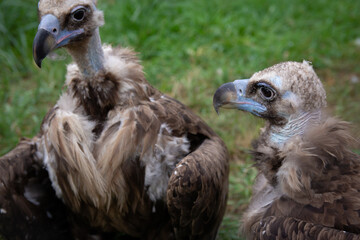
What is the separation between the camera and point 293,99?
2.85 m

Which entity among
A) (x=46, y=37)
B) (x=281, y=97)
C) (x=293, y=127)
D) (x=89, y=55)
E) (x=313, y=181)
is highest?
(x=46, y=37)

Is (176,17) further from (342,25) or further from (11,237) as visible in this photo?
(11,237)

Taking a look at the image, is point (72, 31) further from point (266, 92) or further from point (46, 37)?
point (266, 92)

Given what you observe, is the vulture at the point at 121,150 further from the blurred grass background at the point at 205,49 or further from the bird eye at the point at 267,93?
the blurred grass background at the point at 205,49

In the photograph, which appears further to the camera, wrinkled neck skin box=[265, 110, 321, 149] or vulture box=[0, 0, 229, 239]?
vulture box=[0, 0, 229, 239]

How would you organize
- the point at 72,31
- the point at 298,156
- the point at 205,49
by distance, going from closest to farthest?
1. the point at 298,156
2. the point at 72,31
3. the point at 205,49

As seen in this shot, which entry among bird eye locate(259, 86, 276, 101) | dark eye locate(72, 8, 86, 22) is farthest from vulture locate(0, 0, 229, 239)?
bird eye locate(259, 86, 276, 101)

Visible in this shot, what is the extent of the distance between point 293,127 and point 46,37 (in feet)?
5.43

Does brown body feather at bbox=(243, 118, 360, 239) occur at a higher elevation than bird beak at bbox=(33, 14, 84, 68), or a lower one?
lower

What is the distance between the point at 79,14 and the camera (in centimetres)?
320

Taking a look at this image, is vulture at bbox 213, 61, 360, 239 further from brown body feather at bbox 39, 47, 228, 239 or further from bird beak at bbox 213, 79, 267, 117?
brown body feather at bbox 39, 47, 228, 239

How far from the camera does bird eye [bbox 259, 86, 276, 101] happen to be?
2930mm

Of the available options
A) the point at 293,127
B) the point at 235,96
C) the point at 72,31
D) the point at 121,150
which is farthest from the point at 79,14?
the point at 293,127

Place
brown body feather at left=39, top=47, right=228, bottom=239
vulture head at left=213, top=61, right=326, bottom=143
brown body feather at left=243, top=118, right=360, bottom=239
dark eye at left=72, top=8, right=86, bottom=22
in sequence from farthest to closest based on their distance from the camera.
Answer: brown body feather at left=39, top=47, right=228, bottom=239 < dark eye at left=72, top=8, right=86, bottom=22 < vulture head at left=213, top=61, right=326, bottom=143 < brown body feather at left=243, top=118, right=360, bottom=239
